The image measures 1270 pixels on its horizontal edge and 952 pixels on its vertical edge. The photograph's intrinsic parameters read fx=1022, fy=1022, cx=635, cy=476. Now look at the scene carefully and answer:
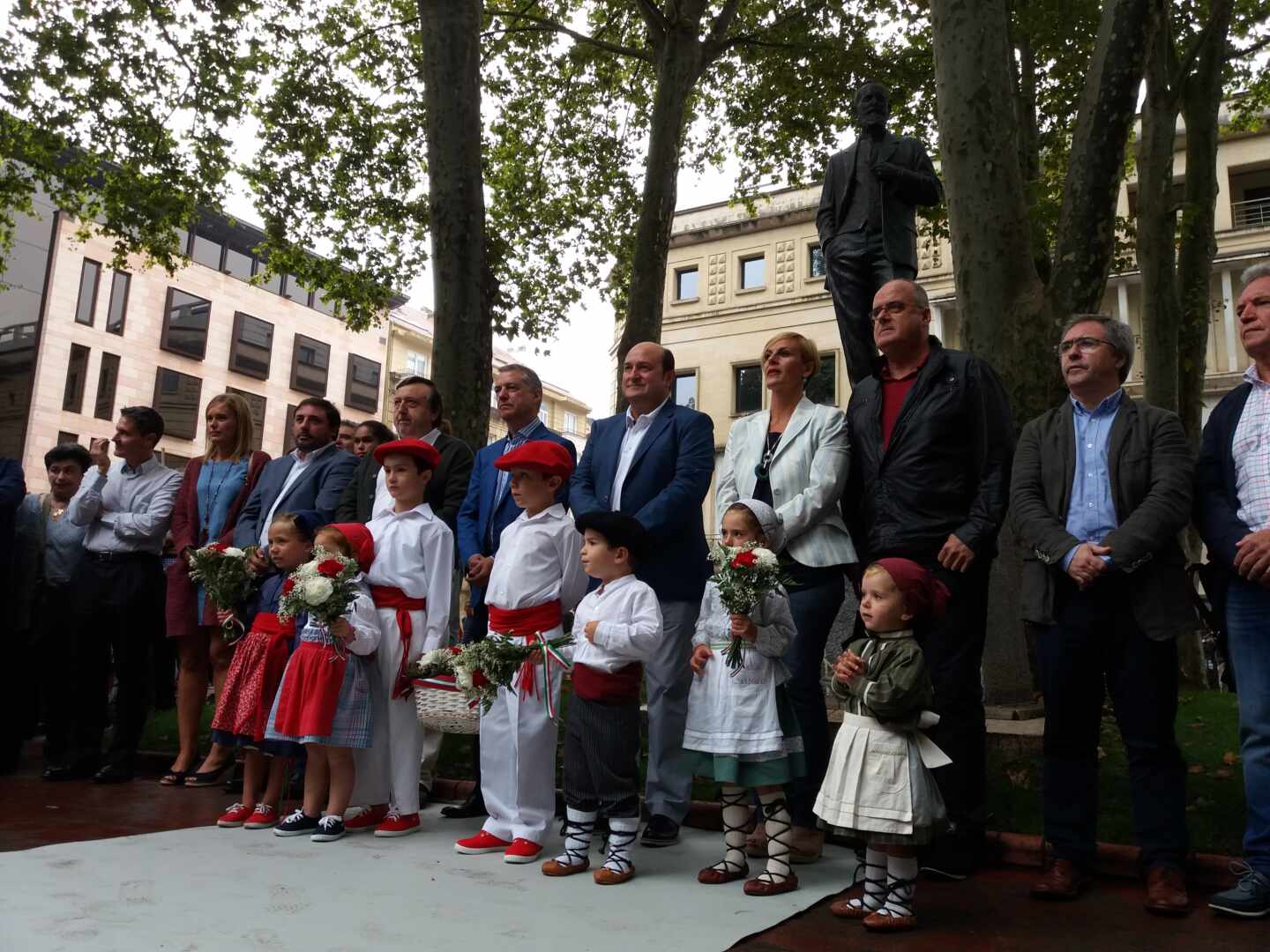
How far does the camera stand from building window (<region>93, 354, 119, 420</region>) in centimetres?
3772

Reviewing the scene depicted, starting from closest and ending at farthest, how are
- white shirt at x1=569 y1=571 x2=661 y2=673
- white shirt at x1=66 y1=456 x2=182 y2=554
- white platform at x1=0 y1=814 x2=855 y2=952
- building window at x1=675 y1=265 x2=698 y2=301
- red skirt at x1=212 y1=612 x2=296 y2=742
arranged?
white platform at x1=0 y1=814 x2=855 y2=952 → white shirt at x1=569 y1=571 x2=661 y2=673 → red skirt at x1=212 y1=612 x2=296 y2=742 → white shirt at x1=66 y1=456 x2=182 y2=554 → building window at x1=675 y1=265 x2=698 y2=301

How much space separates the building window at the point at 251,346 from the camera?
44.5m

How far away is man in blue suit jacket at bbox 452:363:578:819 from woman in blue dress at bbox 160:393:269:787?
1.79 meters

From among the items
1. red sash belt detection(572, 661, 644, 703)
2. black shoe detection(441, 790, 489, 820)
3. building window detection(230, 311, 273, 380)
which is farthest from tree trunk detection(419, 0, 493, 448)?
building window detection(230, 311, 273, 380)

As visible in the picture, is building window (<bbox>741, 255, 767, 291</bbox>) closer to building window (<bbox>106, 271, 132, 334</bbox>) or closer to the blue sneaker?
building window (<bbox>106, 271, 132, 334</bbox>)

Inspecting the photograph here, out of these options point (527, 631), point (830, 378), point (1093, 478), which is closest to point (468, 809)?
point (527, 631)

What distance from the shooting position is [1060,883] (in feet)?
12.8

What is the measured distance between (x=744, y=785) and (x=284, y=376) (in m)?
46.5

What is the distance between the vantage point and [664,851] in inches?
187

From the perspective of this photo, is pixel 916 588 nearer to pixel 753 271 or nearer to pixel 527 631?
pixel 527 631

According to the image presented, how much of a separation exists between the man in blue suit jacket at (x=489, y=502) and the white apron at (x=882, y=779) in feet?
7.41

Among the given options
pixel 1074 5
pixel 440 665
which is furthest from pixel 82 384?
pixel 440 665

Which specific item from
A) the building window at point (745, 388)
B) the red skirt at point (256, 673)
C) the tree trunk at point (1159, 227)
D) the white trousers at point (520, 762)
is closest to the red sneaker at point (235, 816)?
the red skirt at point (256, 673)

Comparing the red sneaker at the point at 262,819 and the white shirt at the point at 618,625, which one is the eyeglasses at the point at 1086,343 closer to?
the white shirt at the point at 618,625
